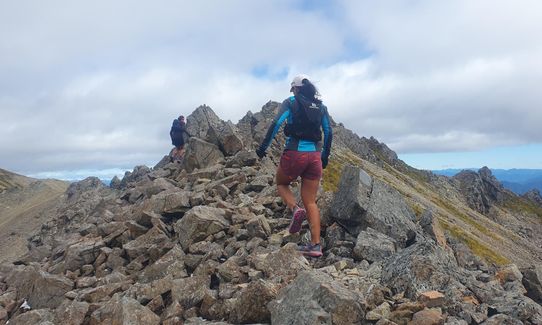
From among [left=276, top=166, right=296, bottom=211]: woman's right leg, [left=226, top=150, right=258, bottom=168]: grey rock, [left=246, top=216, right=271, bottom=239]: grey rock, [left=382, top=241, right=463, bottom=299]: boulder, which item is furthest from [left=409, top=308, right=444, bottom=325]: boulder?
[left=226, top=150, right=258, bottom=168]: grey rock

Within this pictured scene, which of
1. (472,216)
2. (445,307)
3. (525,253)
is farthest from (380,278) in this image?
(472,216)

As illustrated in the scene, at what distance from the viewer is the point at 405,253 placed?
12.4m

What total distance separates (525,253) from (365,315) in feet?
350

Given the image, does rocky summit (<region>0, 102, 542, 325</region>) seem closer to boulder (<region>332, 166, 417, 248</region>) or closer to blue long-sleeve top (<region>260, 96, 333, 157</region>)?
boulder (<region>332, 166, 417, 248</region>)

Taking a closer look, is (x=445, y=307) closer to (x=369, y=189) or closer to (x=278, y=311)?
(x=278, y=311)

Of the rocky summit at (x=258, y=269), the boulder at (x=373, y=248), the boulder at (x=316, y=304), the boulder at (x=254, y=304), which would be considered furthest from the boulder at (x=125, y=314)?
the boulder at (x=373, y=248)

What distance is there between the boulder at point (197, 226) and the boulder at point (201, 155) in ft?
41.9

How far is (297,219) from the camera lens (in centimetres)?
1558

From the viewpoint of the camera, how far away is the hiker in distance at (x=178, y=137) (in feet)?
126

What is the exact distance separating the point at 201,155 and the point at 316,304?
75.0 ft

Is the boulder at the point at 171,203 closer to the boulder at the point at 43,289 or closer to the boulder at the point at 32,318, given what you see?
the boulder at the point at 43,289

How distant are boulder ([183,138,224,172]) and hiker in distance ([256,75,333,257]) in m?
16.0

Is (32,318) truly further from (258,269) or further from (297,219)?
(297,219)

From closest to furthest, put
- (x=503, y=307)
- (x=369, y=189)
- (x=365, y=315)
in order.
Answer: (x=365, y=315) → (x=503, y=307) → (x=369, y=189)
